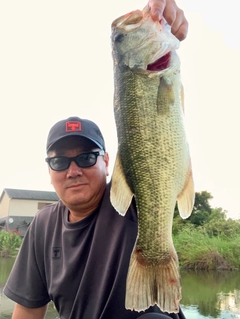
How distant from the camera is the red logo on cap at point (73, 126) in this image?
252 centimetres

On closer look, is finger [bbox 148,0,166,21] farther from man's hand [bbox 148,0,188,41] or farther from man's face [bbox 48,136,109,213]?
man's face [bbox 48,136,109,213]

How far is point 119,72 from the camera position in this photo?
74.8 inches

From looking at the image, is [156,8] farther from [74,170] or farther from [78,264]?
[78,264]

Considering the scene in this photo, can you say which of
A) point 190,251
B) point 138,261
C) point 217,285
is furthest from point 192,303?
point 138,261

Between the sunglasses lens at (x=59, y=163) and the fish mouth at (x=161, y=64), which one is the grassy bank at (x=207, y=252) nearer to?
the sunglasses lens at (x=59, y=163)

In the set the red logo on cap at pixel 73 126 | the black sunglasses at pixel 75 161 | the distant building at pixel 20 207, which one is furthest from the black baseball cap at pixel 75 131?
the distant building at pixel 20 207

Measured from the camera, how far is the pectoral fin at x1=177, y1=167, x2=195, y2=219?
1799 millimetres

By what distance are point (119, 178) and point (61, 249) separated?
0.91m

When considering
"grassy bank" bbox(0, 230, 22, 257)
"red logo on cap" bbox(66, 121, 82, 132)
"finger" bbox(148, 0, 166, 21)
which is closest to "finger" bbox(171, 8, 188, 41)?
"finger" bbox(148, 0, 166, 21)

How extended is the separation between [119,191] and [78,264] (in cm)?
76

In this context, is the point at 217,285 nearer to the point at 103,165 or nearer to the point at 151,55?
the point at 103,165

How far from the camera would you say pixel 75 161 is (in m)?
2.44

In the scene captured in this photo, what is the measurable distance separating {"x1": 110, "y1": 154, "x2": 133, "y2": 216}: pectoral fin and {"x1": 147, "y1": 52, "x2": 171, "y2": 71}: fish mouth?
458 mm

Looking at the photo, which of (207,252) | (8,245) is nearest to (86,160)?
(207,252)
